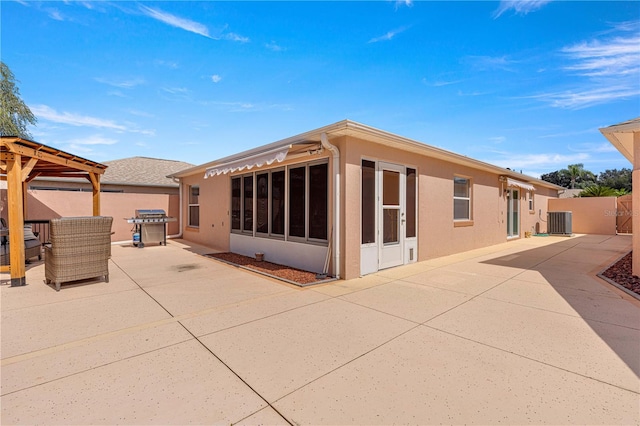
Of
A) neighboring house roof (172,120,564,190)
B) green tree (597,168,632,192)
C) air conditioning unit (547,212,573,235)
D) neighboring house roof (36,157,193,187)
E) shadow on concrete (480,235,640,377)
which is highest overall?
green tree (597,168,632,192)

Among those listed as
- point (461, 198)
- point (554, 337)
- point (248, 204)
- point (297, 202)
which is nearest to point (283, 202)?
point (297, 202)

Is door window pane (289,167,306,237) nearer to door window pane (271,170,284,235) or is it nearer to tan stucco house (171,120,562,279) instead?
tan stucco house (171,120,562,279)

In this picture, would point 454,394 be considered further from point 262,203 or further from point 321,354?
point 262,203

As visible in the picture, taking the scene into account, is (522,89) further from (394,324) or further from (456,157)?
(394,324)

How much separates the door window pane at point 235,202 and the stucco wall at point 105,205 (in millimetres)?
6149

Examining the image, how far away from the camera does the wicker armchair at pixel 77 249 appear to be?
5.42 m

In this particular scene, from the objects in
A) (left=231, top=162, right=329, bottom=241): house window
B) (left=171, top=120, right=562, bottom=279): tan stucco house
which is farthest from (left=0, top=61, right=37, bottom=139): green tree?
(left=231, top=162, right=329, bottom=241): house window

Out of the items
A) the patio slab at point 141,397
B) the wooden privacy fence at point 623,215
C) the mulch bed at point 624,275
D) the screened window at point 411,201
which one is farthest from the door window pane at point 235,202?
the wooden privacy fence at point 623,215

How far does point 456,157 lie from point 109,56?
445 inches

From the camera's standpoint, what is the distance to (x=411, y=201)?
25.9ft

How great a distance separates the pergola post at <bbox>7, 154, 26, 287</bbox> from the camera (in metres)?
5.69

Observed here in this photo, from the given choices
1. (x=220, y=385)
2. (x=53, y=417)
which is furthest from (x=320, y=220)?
(x=53, y=417)

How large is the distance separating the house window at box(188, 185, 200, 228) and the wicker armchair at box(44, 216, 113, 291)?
290 inches

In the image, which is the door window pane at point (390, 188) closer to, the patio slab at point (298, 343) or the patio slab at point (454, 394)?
the patio slab at point (298, 343)
